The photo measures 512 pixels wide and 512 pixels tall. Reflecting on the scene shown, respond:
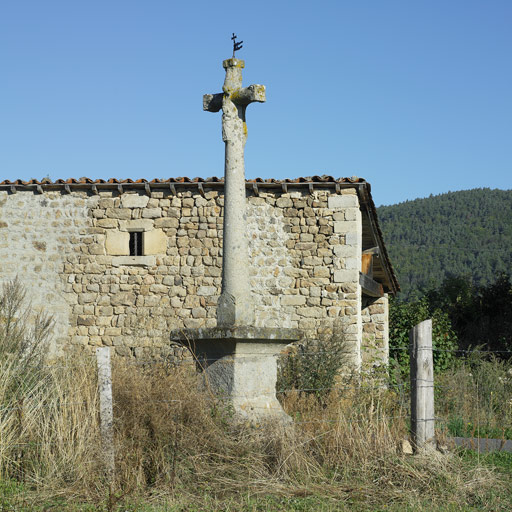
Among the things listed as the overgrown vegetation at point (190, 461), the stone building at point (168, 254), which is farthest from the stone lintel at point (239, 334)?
the stone building at point (168, 254)

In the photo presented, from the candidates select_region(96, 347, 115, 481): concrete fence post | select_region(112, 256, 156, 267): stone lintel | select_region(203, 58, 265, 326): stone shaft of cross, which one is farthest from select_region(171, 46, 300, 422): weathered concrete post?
select_region(112, 256, 156, 267): stone lintel

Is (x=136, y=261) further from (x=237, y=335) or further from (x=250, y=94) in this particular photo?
(x=237, y=335)

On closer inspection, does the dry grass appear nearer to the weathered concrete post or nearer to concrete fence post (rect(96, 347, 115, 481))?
concrete fence post (rect(96, 347, 115, 481))

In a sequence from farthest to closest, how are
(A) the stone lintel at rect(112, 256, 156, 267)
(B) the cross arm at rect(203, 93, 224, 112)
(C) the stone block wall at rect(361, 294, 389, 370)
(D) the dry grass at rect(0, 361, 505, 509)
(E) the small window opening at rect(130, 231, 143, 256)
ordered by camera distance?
(C) the stone block wall at rect(361, 294, 389, 370) < (E) the small window opening at rect(130, 231, 143, 256) < (A) the stone lintel at rect(112, 256, 156, 267) < (B) the cross arm at rect(203, 93, 224, 112) < (D) the dry grass at rect(0, 361, 505, 509)

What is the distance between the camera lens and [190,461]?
16.9 ft

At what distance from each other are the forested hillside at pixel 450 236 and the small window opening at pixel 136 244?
76.6 feet

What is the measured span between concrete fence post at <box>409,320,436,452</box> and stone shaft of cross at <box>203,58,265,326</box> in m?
1.40

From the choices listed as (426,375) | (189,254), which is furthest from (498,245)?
(426,375)

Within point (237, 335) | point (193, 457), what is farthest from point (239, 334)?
point (193, 457)

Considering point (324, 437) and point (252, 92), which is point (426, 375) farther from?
point (252, 92)

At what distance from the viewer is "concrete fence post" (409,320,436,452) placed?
5629 millimetres

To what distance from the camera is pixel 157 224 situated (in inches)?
453

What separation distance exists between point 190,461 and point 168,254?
21.5ft

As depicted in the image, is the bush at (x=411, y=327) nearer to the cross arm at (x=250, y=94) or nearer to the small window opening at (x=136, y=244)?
the small window opening at (x=136, y=244)
